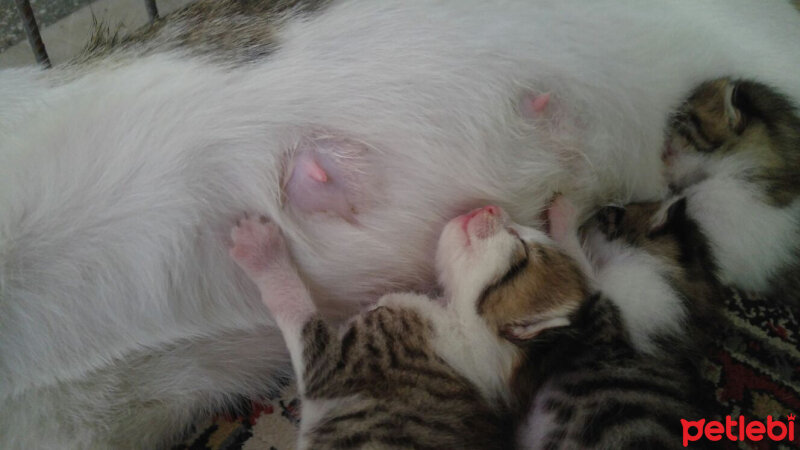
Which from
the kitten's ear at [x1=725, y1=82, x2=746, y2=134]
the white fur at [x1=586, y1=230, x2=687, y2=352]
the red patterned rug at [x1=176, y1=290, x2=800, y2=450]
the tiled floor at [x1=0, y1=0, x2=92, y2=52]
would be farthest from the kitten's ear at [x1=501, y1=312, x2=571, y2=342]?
the tiled floor at [x1=0, y1=0, x2=92, y2=52]

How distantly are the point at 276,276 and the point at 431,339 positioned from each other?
28cm

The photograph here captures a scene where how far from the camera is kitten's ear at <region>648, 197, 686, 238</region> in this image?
3.81ft

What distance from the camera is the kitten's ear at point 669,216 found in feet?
3.81

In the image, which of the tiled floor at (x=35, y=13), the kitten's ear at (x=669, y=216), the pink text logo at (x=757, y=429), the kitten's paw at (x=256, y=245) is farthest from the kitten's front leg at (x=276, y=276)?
the tiled floor at (x=35, y=13)

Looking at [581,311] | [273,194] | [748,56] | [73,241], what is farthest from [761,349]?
[73,241]

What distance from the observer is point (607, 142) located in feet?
3.60

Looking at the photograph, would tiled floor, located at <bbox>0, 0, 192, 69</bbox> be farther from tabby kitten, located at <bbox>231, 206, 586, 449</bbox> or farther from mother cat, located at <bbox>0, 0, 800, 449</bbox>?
tabby kitten, located at <bbox>231, 206, 586, 449</bbox>

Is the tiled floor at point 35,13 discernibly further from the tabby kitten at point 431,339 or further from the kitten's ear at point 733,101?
the kitten's ear at point 733,101

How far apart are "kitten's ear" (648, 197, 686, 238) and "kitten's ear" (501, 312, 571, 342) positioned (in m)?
0.26

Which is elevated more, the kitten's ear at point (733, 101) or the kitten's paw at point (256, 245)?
the kitten's ear at point (733, 101)

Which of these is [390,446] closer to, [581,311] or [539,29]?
[581,311]

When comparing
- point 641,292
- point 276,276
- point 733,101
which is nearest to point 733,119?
point 733,101

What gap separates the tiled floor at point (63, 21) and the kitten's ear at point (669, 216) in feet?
4.94

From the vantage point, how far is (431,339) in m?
1.09
